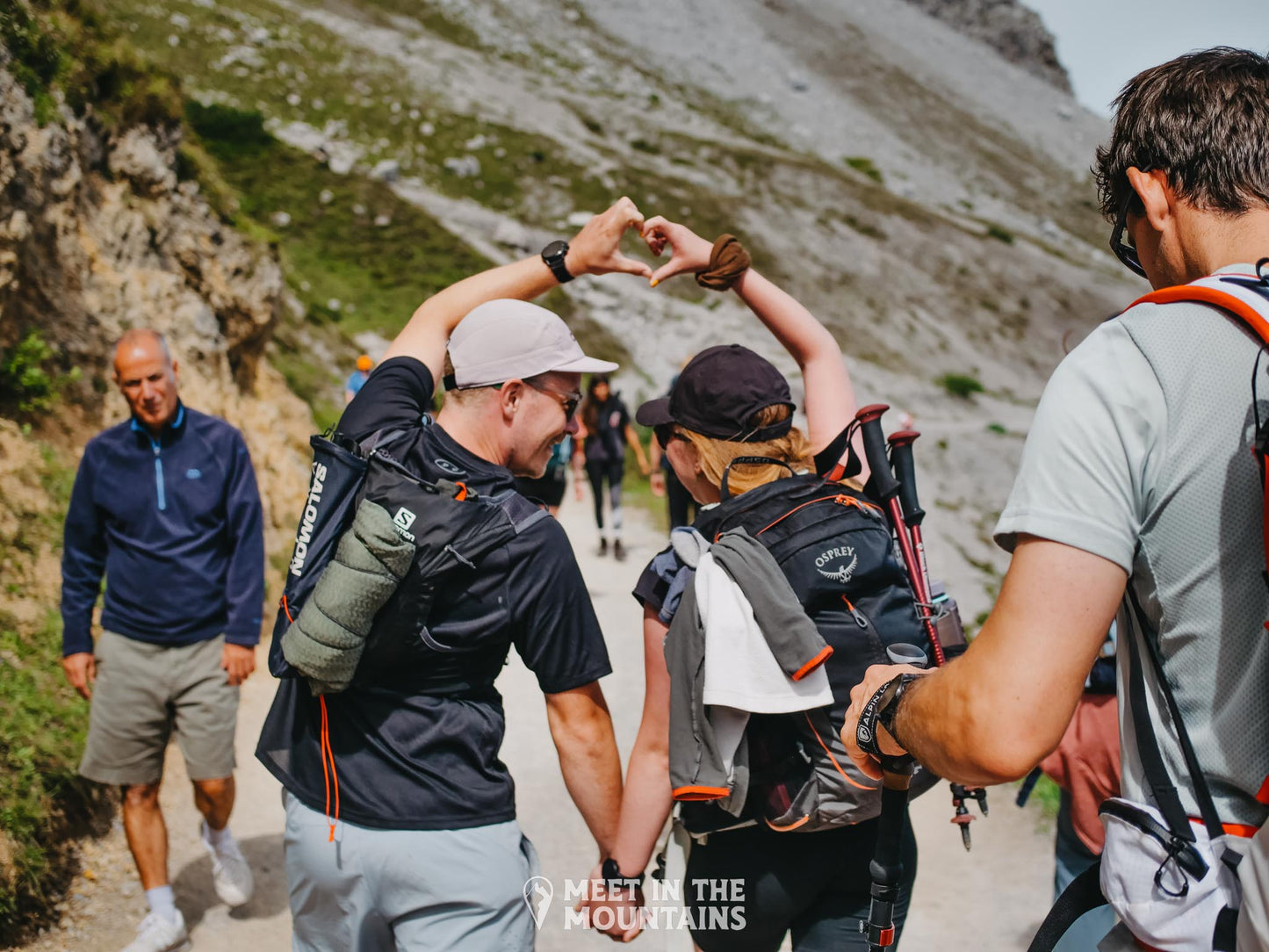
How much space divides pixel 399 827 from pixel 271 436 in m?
7.24

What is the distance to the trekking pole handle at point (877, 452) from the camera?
2.54 metres

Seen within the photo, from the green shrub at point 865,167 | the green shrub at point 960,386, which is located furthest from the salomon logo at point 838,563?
the green shrub at point 865,167

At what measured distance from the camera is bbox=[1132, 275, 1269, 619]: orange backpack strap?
50.0 inches

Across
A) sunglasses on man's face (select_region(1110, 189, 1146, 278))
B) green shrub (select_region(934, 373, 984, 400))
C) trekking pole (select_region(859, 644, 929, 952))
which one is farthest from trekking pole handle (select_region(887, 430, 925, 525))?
green shrub (select_region(934, 373, 984, 400))

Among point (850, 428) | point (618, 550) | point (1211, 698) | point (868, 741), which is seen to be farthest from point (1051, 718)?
point (618, 550)

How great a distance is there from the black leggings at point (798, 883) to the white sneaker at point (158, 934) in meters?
2.82

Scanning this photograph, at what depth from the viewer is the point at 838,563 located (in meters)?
2.43

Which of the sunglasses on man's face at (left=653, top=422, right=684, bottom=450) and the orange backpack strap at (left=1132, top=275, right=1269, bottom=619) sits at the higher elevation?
the orange backpack strap at (left=1132, top=275, right=1269, bottom=619)

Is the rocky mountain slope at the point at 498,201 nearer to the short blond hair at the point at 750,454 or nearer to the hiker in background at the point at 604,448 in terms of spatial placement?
the short blond hair at the point at 750,454

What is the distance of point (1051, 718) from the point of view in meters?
1.36

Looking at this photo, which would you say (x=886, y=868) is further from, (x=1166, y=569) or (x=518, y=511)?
(x=518, y=511)

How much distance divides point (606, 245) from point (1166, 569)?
198cm

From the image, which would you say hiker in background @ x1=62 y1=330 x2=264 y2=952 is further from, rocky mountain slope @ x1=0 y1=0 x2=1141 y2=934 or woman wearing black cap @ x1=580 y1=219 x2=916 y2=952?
woman wearing black cap @ x1=580 y1=219 x2=916 y2=952

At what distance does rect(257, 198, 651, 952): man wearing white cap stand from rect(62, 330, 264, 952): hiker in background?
78.8 inches
